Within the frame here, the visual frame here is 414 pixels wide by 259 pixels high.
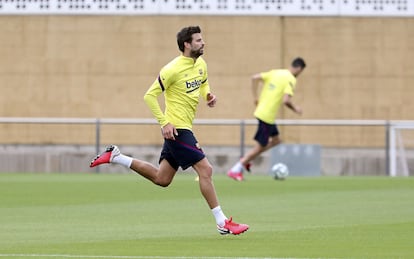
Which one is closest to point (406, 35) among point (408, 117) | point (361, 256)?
point (408, 117)

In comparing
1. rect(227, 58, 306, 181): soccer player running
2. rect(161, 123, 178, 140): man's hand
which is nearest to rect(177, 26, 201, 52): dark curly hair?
rect(161, 123, 178, 140): man's hand

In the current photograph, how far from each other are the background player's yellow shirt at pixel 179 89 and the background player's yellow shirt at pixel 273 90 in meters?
11.6

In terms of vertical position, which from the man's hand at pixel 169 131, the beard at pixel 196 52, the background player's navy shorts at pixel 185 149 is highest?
the beard at pixel 196 52

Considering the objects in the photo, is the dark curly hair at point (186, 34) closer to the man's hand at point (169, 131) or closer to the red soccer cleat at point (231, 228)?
the man's hand at point (169, 131)

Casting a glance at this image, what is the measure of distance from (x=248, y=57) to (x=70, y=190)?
44.4 ft

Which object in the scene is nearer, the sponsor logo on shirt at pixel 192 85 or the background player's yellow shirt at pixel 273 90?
the sponsor logo on shirt at pixel 192 85

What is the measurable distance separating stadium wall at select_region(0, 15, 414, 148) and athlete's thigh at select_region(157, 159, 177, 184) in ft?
66.1

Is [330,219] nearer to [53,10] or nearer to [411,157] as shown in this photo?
[411,157]

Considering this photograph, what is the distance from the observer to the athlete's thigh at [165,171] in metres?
15.1

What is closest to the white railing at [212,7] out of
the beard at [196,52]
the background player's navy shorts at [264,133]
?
the background player's navy shorts at [264,133]

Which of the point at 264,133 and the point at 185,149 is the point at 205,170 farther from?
the point at 264,133

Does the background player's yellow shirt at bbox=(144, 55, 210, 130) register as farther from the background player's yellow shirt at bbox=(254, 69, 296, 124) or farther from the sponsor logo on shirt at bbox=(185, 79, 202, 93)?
the background player's yellow shirt at bbox=(254, 69, 296, 124)

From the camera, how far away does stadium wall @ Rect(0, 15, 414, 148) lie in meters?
35.8

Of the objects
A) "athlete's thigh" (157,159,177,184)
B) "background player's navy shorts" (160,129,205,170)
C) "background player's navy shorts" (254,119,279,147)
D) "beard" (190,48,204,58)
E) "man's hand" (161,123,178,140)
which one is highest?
"beard" (190,48,204,58)
